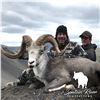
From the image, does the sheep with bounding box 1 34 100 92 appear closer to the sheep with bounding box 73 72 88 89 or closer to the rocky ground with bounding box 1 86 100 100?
the sheep with bounding box 73 72 88 89

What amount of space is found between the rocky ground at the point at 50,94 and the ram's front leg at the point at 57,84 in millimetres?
153

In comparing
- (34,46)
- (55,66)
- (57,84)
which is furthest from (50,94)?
(34,46)

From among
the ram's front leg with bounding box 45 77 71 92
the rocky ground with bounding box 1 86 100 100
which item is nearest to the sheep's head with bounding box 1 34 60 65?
the ram's front leg with bounding box 45 77 71 92

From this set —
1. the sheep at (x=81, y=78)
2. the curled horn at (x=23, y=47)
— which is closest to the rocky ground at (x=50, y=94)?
the sheep at (x=81, y=78)

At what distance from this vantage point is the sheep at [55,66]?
1156cm

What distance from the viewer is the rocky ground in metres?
10.8

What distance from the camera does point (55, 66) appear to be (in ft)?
39.4

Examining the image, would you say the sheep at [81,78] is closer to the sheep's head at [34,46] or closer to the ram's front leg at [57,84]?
the ram's front leg at [57,84]

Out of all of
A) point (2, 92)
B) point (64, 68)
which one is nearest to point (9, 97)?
point (2, 92)

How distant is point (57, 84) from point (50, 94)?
49 centimetres

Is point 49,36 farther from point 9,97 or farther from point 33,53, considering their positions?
point 9,97

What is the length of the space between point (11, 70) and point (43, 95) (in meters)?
24.5

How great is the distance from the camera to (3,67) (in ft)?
111

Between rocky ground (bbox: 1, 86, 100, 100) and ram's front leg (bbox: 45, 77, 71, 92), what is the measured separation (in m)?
0.15
